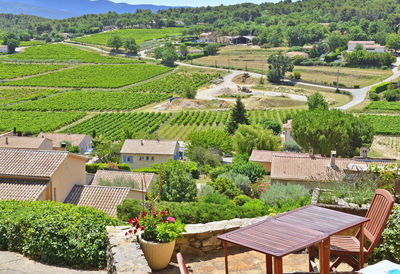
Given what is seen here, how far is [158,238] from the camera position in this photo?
6992mm

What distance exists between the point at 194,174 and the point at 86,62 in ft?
342

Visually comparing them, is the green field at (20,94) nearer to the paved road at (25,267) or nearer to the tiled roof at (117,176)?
the tiled roof at (117,176)

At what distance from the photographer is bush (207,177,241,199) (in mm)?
25672

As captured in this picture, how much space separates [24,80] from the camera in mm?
108062

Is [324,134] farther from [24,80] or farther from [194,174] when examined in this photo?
[24,80]

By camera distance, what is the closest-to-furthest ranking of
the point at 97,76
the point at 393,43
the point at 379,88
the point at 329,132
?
the point at 329,132 → the point at 379,88 → the point at 97,76 → the point at 393,43

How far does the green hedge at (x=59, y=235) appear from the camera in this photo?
8.09 m

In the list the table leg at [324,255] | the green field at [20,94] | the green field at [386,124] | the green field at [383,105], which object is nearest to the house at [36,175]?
the table leg at [324,255]

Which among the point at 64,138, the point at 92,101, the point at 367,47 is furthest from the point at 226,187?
the point at 367,47

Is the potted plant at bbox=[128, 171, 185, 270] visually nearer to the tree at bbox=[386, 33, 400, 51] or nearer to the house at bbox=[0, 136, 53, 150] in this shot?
the house at bbox=[0, 136, 53, 150]

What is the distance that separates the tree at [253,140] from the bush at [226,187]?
19.3 metres

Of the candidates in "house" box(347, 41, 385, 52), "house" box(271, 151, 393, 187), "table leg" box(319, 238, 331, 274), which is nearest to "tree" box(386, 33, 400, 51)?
"house" box(347, 41, 385, 52)

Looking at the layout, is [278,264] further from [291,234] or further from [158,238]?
[158,238]

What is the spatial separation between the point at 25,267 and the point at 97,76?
109578 mm
